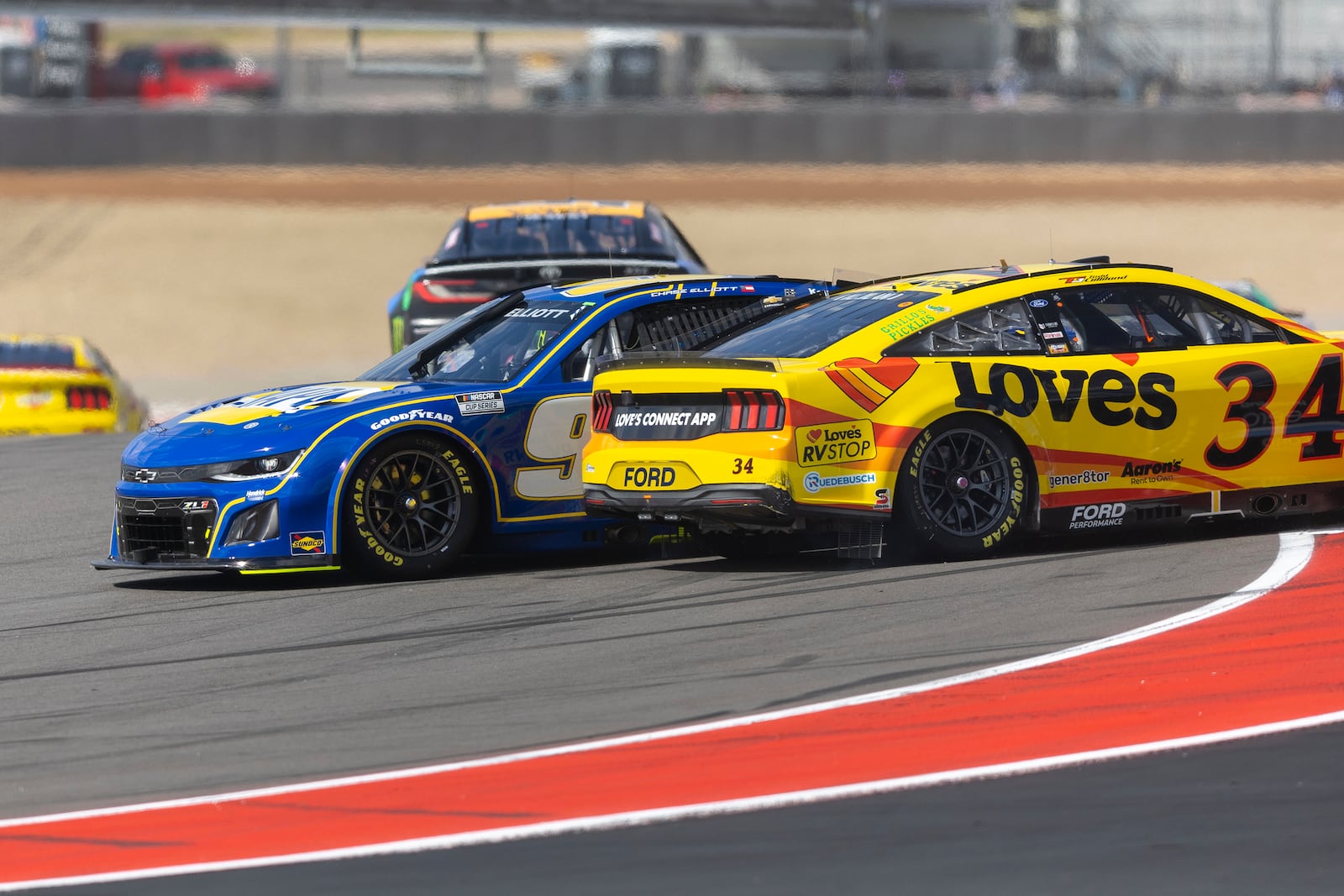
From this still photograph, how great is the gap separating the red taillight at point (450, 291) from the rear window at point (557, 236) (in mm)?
800

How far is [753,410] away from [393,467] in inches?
64.3

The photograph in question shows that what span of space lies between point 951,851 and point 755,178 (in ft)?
102

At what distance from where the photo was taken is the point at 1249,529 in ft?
31.4

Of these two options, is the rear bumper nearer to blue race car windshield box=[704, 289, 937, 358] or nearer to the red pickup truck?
blue race car windshield box=[704, 289, 937, 358]

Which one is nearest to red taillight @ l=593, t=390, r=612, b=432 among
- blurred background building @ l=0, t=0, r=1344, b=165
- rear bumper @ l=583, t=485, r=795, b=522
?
rear bumper @ l=583, t=485, r=795, b=522

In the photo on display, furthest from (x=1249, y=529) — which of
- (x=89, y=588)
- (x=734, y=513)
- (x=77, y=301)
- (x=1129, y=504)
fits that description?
(x=77, y=301)

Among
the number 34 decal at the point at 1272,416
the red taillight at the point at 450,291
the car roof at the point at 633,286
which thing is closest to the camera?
the number 34 decal at the point at 1272,416

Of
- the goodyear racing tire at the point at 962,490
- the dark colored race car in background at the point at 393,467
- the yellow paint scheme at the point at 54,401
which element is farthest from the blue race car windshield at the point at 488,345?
the yellow paint scheme at the point at 54,401

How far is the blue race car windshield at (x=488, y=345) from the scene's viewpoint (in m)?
9.39

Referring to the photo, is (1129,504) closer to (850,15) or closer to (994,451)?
(994,451)

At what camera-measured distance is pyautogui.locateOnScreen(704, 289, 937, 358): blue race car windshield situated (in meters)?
8.78

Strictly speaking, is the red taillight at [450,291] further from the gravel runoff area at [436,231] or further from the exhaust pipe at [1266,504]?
the gravel runoff area at [436,231]

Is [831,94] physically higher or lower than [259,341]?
higher

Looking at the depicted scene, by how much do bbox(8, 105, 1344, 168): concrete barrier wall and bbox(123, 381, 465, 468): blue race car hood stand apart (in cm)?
2634
